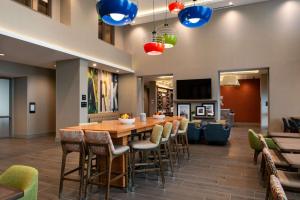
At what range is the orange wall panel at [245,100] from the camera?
13.3 metres

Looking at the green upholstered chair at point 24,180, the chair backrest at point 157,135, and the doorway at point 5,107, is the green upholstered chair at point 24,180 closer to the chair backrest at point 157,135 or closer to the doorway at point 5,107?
the chair backrest at point 157,135

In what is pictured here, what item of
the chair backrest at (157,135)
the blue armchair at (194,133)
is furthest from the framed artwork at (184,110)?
the chair backrest at (157,135)

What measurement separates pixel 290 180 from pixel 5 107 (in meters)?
9.66

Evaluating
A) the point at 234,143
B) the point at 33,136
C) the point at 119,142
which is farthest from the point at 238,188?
the point at 33,136

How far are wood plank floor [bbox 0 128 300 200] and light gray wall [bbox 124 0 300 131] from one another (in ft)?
11.1

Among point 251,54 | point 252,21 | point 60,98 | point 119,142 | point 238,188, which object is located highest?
point 252,21

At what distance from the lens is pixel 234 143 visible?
7.21m

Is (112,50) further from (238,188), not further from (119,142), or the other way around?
(238,188)

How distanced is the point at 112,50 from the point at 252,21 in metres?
5.56

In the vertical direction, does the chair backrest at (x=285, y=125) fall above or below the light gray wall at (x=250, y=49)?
below

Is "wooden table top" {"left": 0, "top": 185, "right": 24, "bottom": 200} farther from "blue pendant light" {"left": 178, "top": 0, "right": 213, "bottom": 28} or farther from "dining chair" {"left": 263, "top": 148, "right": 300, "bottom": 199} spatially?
"blue pendant light" {"left": 178, "top": 0, "right": 213, "bottom": 28}

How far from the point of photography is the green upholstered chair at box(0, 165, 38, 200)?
1.62 m

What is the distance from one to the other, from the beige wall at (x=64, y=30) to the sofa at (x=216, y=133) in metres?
4.48

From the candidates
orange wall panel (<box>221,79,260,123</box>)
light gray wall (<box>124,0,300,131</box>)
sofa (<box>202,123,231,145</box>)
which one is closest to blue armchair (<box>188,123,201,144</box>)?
sofa (<box>202,123,231,145</box>)
